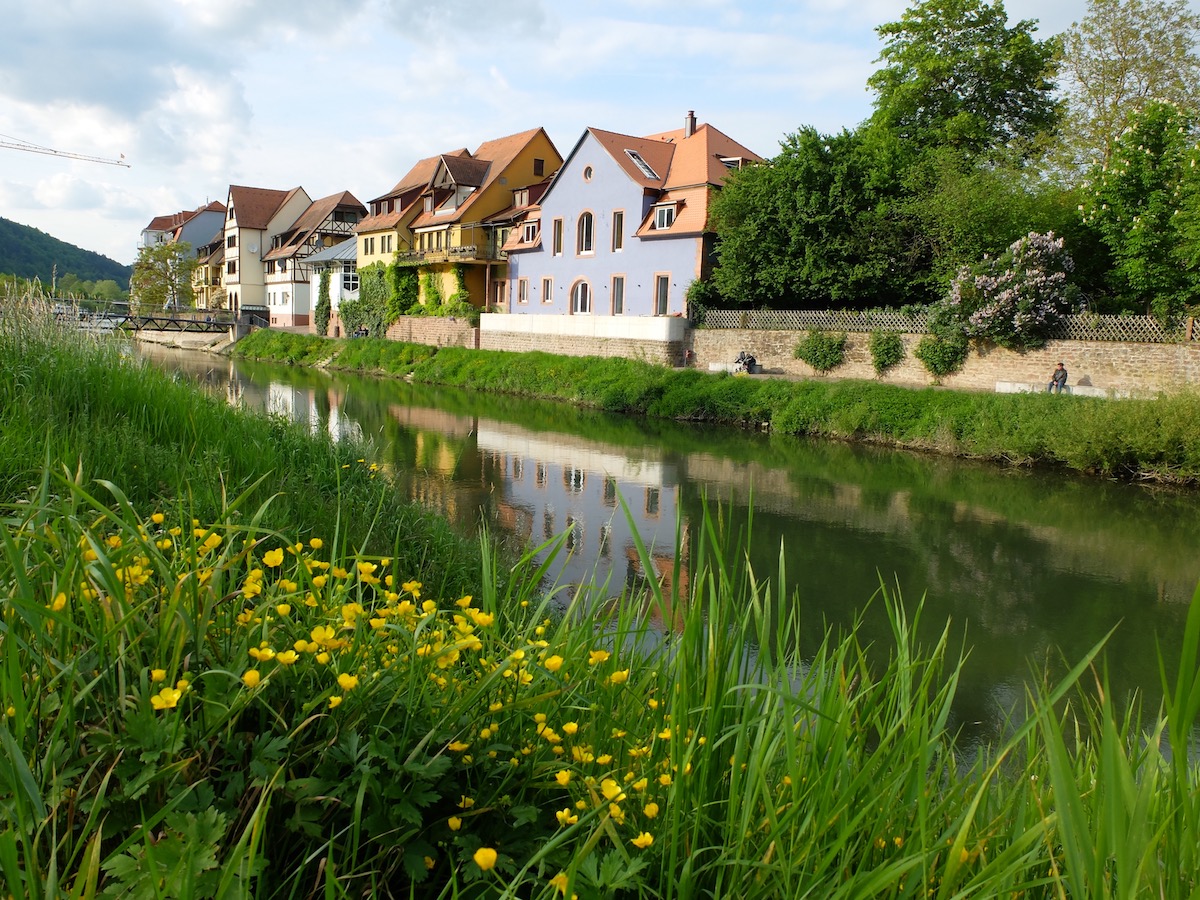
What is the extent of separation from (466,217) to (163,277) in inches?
1217

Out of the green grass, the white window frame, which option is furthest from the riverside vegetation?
the green grass

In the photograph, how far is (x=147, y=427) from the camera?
696 cm

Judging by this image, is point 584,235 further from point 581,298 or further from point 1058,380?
point 1058,380

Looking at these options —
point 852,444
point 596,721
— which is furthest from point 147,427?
point 852,444

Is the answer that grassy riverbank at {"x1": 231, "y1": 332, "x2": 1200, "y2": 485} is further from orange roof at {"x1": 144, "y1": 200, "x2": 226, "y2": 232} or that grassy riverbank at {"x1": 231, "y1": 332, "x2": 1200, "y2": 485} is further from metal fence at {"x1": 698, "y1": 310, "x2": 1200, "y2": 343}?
orange roof at {"x1": 144, "y1": 200, "x2": 226, "y2": 232}

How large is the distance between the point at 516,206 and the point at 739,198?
17993mm

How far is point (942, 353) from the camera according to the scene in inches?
897

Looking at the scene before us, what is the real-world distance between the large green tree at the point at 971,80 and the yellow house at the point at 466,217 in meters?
17.8

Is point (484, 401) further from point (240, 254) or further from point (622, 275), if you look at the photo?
point (240, 254)

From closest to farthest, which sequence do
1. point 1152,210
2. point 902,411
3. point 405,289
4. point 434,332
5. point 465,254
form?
point 902,411 → point 1152,210 → point 434,332 → point 465,254 → point 405,289

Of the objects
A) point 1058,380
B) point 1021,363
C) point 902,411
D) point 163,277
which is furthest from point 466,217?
point 163,277

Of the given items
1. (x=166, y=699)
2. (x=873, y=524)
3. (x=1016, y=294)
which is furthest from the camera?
(x=1016, y=294)

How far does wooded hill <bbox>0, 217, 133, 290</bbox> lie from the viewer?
7831 cm

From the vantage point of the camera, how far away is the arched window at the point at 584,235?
35.8 metres
